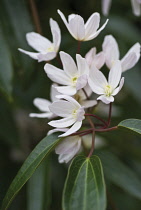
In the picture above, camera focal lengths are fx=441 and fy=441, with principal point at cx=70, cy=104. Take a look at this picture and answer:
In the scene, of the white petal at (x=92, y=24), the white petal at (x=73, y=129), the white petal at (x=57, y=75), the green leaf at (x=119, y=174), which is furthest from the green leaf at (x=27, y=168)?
the green leaf at (x=119, y=174)

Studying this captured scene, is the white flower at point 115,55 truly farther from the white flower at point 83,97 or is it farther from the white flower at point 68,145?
the white flower at point 68,145

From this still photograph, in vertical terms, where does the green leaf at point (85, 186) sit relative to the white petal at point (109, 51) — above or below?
below

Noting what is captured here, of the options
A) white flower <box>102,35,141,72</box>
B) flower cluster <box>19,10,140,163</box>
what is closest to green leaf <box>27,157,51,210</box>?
flower cluster <box>19,10,140,163</box>

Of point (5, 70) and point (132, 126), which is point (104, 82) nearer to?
point (132, 126)

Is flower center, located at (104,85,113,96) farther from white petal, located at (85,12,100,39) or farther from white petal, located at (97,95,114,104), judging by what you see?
white petal, located at (85,12,100,39)

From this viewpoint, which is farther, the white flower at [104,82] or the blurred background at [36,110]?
the blurred background at [36,110]

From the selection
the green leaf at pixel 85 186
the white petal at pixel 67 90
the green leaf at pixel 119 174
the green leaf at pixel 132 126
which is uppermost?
the white petal at pixel 67 90

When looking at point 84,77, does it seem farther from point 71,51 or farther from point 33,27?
point 71,51
